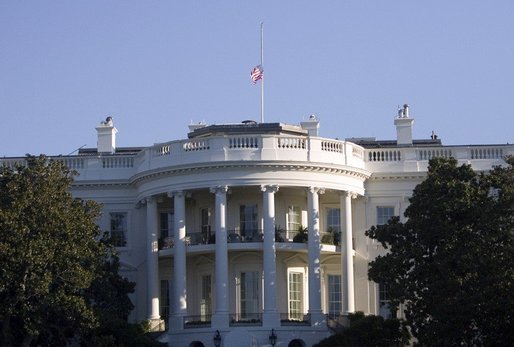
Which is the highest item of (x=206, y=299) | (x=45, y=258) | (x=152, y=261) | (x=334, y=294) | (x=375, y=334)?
(x=152, y=261)

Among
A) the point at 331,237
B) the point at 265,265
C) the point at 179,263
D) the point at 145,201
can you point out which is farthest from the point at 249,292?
the point at 145,201

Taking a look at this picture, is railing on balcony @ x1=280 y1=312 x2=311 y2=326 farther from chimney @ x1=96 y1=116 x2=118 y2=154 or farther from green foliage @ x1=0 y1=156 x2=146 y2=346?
chimney @ x1=96 y1=116 x2=118 y2=154

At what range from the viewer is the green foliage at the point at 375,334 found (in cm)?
5188

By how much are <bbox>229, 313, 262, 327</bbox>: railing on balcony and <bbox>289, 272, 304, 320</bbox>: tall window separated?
2.03 metres

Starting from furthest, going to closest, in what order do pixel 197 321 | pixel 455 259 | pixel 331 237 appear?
pixel 331 237
pixel 197 321
pixel 455 259

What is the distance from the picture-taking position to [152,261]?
58375 millimetres

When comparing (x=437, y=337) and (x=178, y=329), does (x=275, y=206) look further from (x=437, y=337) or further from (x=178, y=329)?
(x=437, y=337)

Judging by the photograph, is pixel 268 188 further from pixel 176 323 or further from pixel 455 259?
pixel 455 259

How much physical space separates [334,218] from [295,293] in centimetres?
420

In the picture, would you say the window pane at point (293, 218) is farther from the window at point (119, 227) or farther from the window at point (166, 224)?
the window at point (119, 227)

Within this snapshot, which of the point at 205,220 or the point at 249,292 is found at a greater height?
the point at 205,220

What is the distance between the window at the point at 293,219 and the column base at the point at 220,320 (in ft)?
19.0

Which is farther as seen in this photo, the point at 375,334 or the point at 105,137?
the point at 105,137

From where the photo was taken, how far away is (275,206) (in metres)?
59.1
